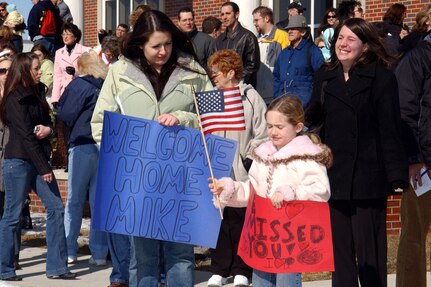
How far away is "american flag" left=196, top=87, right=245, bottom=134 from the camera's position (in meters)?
6.79

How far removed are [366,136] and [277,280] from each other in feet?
3.70

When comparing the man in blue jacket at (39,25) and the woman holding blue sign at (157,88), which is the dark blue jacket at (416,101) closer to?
the woman holding blue sign at (157,88)

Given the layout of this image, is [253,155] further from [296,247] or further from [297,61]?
[297,61]

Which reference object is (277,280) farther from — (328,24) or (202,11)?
(202,11)

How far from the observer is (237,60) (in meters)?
9.45

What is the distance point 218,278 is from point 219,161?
295cm

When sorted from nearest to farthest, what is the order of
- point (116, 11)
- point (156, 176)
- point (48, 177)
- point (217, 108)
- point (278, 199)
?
point (278, 199) < point (156, 176) < point (217, 108) < point (48, 177) < point (116, 11)

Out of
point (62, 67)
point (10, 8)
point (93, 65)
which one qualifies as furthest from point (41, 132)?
point (10, 8)

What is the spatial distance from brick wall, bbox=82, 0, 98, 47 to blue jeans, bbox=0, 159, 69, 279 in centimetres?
1382

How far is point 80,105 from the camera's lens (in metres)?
10.4

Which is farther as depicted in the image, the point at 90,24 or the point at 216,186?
the point at 90,24

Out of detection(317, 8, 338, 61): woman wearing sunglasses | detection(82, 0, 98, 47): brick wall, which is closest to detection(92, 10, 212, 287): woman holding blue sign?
detection(317, 8, 338, 61): woman wearing sunglasses

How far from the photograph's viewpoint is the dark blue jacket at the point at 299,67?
12.4 m

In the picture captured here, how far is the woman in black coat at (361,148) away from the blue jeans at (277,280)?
43cm
